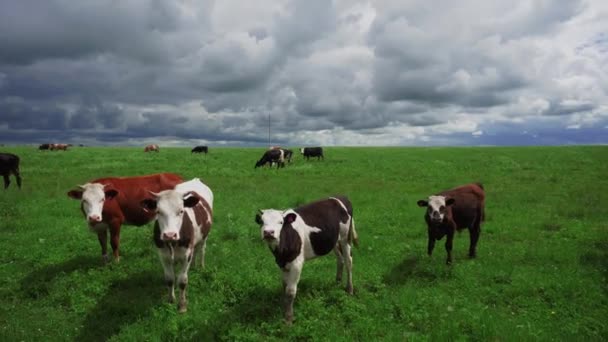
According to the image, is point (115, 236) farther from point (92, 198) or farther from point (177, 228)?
point (177, 228)

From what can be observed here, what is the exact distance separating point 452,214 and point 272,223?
6.19 metres

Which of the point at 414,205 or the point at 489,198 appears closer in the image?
the point at 414,205

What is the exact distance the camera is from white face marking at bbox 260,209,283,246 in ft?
23.5

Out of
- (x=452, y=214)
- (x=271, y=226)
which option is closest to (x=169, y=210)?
(x=271, y=226)

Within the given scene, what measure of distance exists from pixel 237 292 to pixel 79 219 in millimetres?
9515

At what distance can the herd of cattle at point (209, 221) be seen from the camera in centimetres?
749

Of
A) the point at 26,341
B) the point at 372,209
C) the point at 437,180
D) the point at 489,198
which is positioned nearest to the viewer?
the point at 26,341

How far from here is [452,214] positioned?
1125 centimetres

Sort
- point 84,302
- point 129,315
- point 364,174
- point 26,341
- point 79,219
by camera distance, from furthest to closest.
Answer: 1. point 364,174
2. point 79,219
3. point 84,302
4. point 129,315
5. point 26,341

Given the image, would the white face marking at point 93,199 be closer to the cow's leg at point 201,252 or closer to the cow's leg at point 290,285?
the cow's leg at point 201,252

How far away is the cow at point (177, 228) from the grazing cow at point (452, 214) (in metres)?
5.75

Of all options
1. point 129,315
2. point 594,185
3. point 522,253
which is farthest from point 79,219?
point 594,185

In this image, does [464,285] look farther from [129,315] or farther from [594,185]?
[594,185]

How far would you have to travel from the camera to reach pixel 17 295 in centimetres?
915
